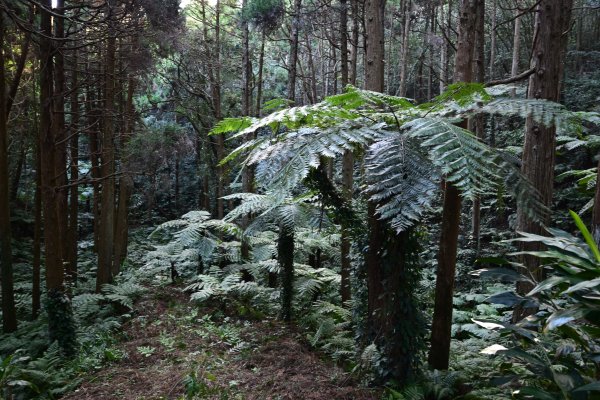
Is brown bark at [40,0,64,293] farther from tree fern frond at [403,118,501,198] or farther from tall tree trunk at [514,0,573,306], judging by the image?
tall tree trunk at [514,0,573,306]

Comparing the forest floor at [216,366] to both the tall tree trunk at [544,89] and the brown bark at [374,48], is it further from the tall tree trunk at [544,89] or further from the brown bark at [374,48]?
the brown bark at [374,48]

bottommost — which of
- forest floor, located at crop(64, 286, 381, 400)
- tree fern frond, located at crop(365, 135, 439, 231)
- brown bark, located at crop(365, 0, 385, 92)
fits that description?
forest floor, located at crop(64, 286, 381, 400)

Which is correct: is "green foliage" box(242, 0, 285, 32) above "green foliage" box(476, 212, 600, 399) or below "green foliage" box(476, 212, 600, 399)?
above

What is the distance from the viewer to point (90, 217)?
20.8 meters

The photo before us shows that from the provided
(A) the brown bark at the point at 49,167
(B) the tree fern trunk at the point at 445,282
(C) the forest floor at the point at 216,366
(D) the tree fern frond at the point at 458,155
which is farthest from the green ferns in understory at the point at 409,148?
(A) the brown bark at the point at 49,167

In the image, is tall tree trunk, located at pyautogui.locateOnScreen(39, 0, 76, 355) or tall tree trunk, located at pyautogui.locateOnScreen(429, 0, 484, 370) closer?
tall tree trunk, located at pyautogui.locateOnScreen(429, 0, 484, 370)

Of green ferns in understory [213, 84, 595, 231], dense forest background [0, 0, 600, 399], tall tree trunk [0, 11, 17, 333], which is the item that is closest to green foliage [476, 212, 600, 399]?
dense forest background [0, 0, 600, 399]

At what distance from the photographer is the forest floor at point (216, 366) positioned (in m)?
4.01

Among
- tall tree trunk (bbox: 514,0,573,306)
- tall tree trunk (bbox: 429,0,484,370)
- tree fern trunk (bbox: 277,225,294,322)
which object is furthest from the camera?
tree fern trunk (bbox: 277,225,294,322)

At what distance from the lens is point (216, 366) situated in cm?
489

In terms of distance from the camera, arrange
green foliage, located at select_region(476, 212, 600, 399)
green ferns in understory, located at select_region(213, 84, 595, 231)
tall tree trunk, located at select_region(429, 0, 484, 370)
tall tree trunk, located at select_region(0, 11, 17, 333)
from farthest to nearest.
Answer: tall tree trunk, located at select_region(0, 11, 17, 333), tall tree trunk, located at select_region(429, 0, 484, 370), green ferns in understory, located at select_region(213, 84, 595, 231), green foliage, located at select_region(476, 212, 600, 399)

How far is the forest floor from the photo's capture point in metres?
4.01

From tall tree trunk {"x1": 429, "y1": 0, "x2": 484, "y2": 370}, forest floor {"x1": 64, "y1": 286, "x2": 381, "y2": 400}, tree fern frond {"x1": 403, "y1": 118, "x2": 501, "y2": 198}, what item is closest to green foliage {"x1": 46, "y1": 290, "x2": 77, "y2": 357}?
forest floor {"x1": 64, "y1": 286, "x2": 381, "y2": 400}

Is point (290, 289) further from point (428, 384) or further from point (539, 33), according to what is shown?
point (539, 33)
